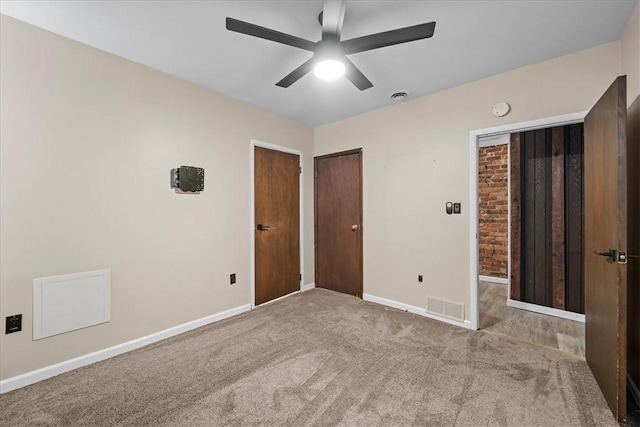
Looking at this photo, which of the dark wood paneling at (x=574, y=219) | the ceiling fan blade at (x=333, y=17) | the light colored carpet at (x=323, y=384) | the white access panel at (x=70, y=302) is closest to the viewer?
the ceiling fan blade at (x=333, y=17)

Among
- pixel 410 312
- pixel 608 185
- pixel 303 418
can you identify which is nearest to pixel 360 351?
pixel 303 418

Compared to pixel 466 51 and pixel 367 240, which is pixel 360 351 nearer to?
pixel 367 240

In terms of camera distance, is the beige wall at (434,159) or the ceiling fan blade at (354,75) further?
the beige wall at (434,159)

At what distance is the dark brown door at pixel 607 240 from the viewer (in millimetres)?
1536

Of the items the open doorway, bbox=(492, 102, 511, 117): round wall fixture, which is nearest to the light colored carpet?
the open doorway

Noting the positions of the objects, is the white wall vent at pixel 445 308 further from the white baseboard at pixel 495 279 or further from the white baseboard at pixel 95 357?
the white baseboard at pixel 95 357

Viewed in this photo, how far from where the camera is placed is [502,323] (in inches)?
116

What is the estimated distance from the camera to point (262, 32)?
160 centimetres

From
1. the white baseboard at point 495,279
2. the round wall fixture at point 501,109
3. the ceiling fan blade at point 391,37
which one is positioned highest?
the ceiling fan blade at point 391,37

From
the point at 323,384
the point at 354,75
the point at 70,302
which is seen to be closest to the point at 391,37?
the point at 354,75

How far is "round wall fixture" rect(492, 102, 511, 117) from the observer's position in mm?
2594

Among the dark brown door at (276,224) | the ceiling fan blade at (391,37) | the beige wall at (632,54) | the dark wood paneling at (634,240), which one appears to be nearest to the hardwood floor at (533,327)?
the dark wood paneling at (634,240)

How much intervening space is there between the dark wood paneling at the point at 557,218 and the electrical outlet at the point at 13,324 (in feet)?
16.3

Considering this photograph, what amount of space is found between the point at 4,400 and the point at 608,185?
4042 mm
